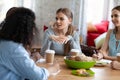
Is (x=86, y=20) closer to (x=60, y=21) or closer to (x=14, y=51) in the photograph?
(x=60, y=21)

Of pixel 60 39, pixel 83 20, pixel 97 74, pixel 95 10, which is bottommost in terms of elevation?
pixel 97 74

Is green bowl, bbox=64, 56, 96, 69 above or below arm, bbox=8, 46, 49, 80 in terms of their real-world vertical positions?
below

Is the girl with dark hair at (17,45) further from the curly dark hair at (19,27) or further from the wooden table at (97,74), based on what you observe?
the wooden table at (97,74)

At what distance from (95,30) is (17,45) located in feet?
10.4

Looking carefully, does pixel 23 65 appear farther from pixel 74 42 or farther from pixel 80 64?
pixel 74 42

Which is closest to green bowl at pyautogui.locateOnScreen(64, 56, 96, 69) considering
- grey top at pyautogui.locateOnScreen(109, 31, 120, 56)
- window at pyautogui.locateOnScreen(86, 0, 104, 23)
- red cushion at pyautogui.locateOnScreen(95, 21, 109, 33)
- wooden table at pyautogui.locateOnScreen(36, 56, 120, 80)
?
wooden table at pyautogui.locateOnScreen(36, 56, 120, 80)

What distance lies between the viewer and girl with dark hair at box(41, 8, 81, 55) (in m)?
2.79

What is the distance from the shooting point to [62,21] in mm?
3016

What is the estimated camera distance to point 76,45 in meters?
2.87

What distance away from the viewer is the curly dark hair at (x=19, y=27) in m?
1.57

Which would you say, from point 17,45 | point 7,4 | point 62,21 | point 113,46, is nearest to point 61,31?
point 62,21

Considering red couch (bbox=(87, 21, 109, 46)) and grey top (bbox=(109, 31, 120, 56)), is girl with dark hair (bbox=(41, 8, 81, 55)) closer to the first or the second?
grey top (bbox=(109, 31, 120, 56))

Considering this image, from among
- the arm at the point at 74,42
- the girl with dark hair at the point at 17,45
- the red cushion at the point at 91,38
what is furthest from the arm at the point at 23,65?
the red cushion at the point at 91,38

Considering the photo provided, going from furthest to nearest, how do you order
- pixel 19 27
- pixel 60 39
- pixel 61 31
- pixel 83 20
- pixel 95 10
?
1. pixel 95 10
2. pixel 83 20
3. pixel 61 31
4. pixel 60 39
5. pixel 19 27
